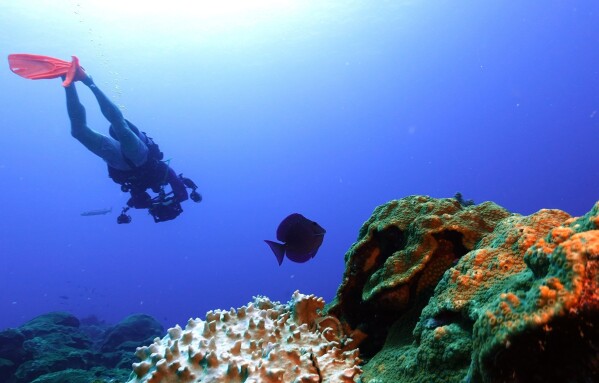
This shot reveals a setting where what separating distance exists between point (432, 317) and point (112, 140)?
31.4ft

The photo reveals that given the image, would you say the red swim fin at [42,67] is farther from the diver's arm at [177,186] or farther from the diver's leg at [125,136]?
the diver's arm at [177,186]

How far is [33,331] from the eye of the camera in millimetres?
12125

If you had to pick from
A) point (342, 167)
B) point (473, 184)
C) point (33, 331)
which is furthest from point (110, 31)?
point (473, 184)

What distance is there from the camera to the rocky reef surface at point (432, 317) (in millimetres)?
1301

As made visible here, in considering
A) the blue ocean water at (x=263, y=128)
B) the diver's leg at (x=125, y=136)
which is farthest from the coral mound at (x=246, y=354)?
the blue ocean water at (x=263, y=128)

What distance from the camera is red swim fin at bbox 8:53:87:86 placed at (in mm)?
9570

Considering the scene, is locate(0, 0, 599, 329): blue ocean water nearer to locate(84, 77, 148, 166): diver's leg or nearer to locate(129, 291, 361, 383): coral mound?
locate(84, 77, 148, 166): diver's leg

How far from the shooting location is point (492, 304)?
1.57 m

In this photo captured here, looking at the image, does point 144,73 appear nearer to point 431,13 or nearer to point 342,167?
point 431,13

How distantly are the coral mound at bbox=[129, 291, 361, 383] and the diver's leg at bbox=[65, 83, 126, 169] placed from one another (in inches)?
305

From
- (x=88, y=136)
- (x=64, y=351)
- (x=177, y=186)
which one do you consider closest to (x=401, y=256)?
(x=177, y=186)

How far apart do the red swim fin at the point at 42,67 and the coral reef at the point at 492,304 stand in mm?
9813

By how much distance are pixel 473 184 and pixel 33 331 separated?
129 m

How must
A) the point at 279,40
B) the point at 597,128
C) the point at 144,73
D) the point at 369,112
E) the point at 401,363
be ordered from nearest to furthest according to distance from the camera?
the point at 401,363, the point at 279,40, the point at 144,73, the point at 369,112, the point at 597,128
